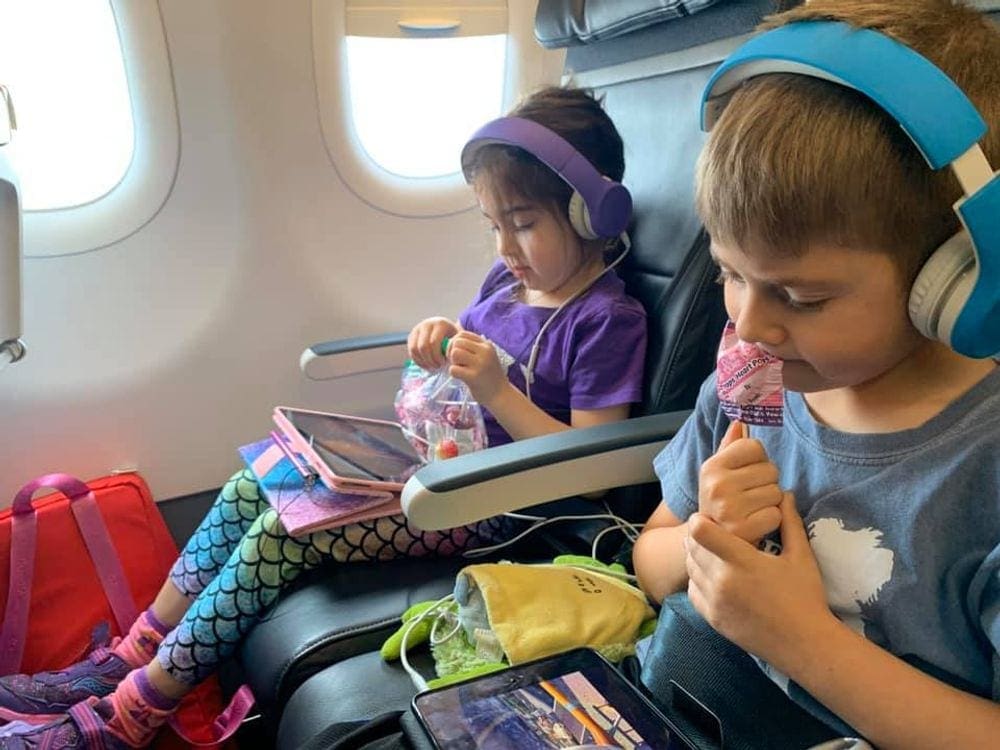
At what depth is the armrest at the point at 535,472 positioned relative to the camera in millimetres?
1156

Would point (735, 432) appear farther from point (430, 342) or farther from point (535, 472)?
point (430, 342)

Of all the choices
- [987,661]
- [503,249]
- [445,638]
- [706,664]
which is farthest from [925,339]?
[503,249]

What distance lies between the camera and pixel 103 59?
70.6 inches

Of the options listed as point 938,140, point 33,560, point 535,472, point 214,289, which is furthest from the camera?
point 214,289

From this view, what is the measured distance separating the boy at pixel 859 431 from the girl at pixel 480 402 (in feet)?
1.93

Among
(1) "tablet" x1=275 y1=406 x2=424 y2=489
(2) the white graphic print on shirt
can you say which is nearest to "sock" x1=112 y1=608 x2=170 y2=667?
(1) "tablet" x1=275 y1=406 x2=424 y2=489

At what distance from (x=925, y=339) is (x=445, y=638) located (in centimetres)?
68

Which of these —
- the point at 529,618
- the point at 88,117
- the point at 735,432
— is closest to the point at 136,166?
the point at 88,117

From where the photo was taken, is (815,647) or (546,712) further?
(546,712)

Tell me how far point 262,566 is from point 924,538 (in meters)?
0.97

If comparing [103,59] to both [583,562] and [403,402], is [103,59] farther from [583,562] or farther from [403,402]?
[583,562]

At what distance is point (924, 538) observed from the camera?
795mm

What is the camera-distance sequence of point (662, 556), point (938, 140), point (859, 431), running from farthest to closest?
point (662, 556)
point (859, 431)
point (938, 140)

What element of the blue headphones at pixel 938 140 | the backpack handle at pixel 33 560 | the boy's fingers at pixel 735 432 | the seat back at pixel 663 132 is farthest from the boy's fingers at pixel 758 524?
the backpack handle at pixel 33 560
